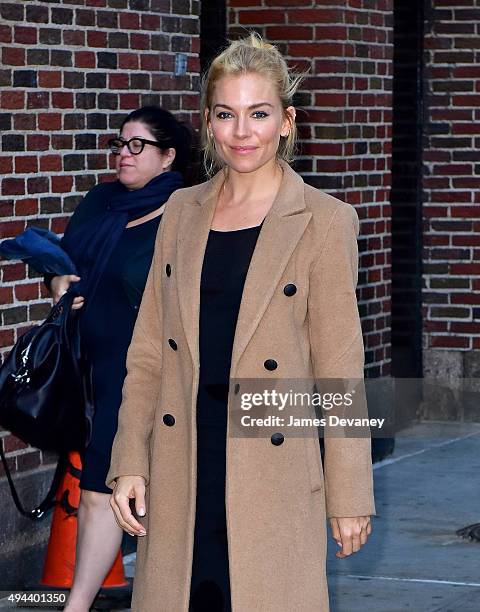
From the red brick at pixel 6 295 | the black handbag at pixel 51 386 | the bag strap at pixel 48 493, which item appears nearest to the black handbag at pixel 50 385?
the black handbag at pixel 51 386

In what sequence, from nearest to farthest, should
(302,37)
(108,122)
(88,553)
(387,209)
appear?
1. (88,553)
2. (108,122)
3. (302,37)
4. (387,209)

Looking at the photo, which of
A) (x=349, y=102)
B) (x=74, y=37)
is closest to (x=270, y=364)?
(x=74, y=37)

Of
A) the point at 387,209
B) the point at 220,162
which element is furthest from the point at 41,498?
the point at 387,209

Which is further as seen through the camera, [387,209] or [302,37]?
[387,209]

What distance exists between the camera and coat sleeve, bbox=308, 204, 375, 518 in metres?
4.23

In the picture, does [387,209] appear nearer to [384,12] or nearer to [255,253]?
[384,12]

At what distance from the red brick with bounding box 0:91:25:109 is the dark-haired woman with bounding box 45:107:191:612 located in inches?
33.1

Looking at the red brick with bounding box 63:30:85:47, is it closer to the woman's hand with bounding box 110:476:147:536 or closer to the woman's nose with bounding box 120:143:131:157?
the woman's nose with bounding box 120:143:131:157

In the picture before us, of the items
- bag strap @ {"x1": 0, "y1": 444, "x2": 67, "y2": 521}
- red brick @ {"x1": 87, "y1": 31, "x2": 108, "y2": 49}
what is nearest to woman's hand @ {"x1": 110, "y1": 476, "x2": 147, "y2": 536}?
bag strap @ {"x1": 0, "y1": 444, "x2": 67, "y2": 521}

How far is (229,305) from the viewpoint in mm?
4277

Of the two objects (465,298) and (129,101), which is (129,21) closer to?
(129,101)

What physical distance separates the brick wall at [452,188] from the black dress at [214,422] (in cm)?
742

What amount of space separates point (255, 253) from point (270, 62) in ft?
1.67

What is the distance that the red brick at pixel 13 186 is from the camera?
23.3 feet
